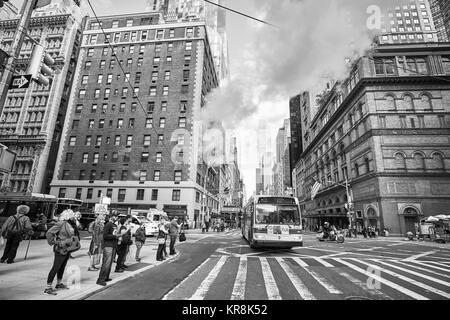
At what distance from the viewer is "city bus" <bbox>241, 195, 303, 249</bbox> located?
13016 mm

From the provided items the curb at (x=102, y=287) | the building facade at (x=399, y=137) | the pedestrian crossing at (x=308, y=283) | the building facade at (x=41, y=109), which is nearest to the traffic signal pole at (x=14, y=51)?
the curb at (x=102, y=287)

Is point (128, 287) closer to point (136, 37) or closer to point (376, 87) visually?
point (376, 87)

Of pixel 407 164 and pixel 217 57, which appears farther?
pixel 217 57

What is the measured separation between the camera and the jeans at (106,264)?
6.52m

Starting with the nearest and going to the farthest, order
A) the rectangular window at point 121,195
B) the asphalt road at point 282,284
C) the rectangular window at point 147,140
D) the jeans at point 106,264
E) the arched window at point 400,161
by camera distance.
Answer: the asphalt road at point 282,284 < the jeans at point 106,264 < the arched window at point 400,161 < the rectangular window at point 121,195 < the rectangular window at point 147,140

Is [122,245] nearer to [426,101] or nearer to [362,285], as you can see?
[362,285]

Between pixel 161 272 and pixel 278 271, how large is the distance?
4.17m

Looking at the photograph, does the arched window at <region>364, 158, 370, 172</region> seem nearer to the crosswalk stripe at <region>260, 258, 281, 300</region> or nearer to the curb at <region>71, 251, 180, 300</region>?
the crosswalk stripe at <region>260, 258, 281, 300</region>

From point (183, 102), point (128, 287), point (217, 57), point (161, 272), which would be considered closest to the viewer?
point (128, 287)

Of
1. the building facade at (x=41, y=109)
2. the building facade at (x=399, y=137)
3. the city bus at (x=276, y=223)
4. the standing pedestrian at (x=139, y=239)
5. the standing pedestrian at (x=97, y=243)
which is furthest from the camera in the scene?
the building facade at (x=41, y=109)

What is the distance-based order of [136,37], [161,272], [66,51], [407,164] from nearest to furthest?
[161,272] < [407,164] < [136,37] < [66,51]

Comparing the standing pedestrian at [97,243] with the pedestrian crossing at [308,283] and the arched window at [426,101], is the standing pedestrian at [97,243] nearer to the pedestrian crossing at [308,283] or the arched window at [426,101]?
the pedestrian crossing at [308,283]
